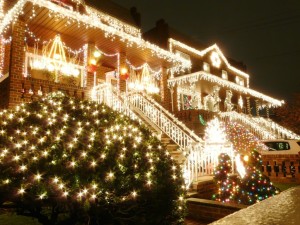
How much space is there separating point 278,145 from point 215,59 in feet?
50.1

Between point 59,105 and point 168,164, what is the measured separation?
6.72 ft

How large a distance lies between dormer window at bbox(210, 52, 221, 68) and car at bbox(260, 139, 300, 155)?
1405cm

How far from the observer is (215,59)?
27609 mm

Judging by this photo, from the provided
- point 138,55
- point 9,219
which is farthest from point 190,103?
point 9,219

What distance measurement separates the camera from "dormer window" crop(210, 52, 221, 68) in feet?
88.9

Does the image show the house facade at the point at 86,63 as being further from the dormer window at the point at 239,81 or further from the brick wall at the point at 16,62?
the dormer window at the point at 239,81

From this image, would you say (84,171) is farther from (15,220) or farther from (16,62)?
(16,62)

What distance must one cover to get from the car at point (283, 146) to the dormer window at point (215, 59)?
14.1 metres

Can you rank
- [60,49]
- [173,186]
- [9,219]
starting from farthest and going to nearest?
1. [60,49]
2. [9,219]
3. [173,186]

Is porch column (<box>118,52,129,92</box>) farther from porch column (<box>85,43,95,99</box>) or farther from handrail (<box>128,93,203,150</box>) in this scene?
porch column (<box>85,43,95,99</box>)

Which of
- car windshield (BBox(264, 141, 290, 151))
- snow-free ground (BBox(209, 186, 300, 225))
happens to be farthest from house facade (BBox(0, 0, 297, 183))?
snow-free ground (BBox(209, 186, 300, 225))

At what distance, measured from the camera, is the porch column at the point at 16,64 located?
8359 mm

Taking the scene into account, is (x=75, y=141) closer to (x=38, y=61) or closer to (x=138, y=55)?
(x=38, y=61)

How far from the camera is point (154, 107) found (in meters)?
11.6
